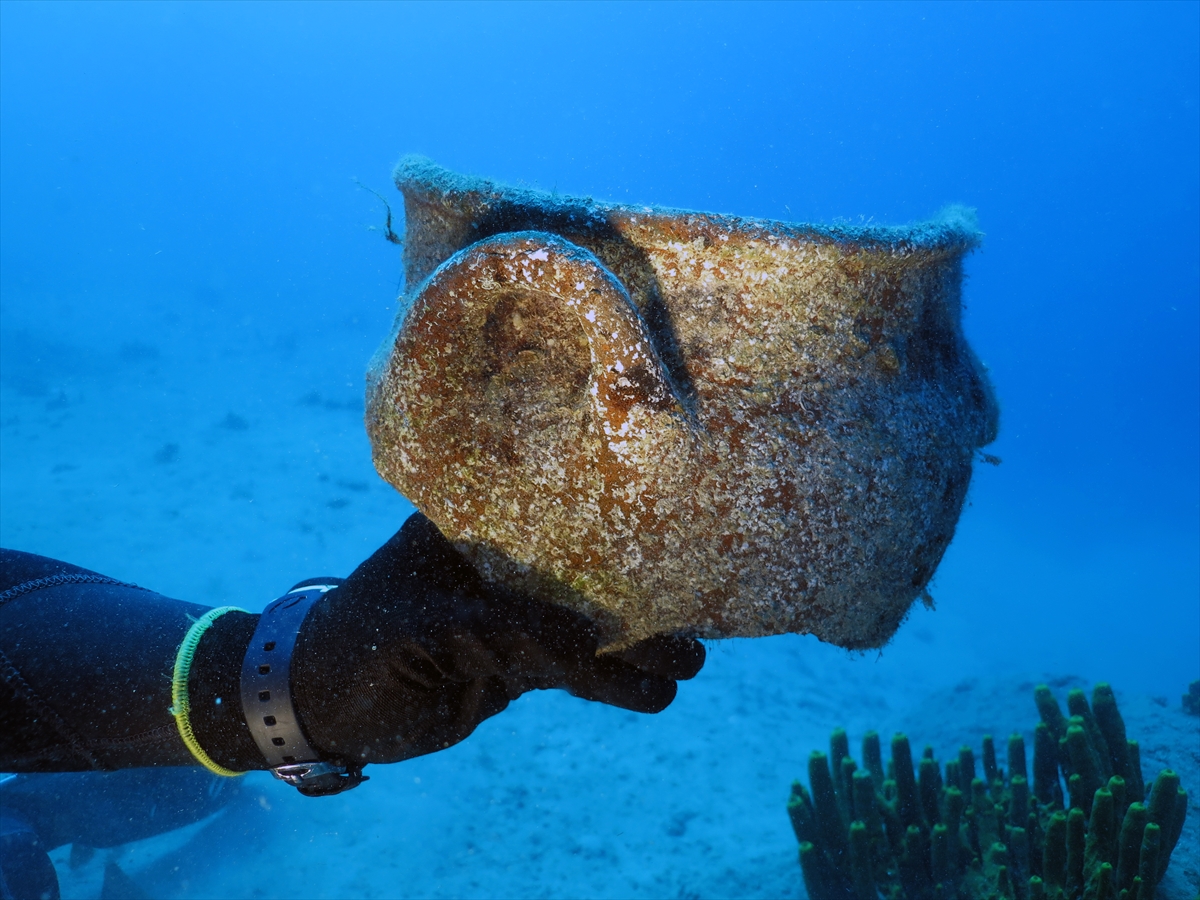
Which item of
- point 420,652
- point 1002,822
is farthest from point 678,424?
point 1002,822

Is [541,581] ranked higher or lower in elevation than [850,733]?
higher

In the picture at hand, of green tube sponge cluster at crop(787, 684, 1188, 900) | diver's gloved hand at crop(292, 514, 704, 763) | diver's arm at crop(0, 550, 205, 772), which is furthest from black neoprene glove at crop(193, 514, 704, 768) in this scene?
green tube sponge cluster at crop(787, 684, 1188, 900)

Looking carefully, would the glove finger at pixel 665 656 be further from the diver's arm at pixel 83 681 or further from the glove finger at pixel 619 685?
the diver's arm at pixel 83 681

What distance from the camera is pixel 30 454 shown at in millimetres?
16422

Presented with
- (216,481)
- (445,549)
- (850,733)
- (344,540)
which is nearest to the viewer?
(445,549)

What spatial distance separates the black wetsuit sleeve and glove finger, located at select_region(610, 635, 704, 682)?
0.90 meters

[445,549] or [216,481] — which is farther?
[216,481]

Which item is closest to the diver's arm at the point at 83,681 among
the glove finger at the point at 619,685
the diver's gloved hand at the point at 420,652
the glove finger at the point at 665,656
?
the diver's gloved hand at the point at 420,652

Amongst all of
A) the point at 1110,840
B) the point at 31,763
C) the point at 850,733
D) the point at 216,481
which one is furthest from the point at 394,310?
the point at 216,481

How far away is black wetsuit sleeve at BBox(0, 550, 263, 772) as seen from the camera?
161cm

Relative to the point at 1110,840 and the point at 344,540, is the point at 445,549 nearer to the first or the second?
the point at 1110,840

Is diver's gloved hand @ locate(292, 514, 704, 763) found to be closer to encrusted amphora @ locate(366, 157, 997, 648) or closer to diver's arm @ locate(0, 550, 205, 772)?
Result: encrusted amphora @ locate(366, 157, 997, 648)

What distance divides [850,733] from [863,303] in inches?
467

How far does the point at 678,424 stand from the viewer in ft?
4.66
